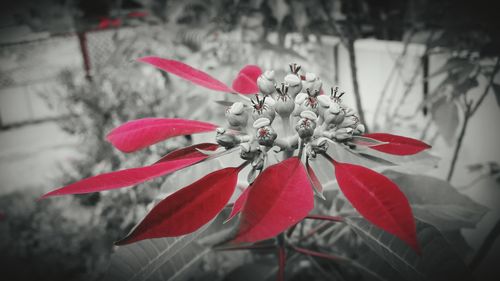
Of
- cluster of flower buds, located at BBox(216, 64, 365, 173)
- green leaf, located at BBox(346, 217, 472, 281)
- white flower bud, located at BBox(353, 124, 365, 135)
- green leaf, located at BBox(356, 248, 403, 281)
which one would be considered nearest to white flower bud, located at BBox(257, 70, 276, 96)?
cluster of flower buds, located at BBox(216, 64, 365, 173)

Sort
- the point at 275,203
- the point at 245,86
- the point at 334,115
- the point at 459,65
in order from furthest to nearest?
the point at 459,65
the point at 245,86
the point at 334,115
the point at 275,203

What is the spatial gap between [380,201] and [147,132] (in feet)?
0.85

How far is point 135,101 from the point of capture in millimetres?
1771

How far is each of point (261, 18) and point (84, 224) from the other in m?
1.41

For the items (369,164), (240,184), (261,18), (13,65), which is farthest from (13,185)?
(369,164)

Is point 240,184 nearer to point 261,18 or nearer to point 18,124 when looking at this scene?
point 261,18

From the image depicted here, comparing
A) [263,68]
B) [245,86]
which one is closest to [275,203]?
[245,86]

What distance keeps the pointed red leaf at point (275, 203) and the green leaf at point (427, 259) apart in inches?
5.6

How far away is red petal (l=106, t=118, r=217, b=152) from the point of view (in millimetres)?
405

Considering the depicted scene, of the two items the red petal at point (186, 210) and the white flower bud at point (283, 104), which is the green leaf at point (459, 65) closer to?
the white flower bud at point (283, 104)

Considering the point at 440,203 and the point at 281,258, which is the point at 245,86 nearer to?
the point at 281,258

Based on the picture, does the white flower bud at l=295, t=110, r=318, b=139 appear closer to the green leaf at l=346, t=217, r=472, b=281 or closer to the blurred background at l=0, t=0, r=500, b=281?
the green leaf at l=346, t=217, r=472, b=281

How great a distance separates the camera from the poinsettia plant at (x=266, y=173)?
0.28 meters

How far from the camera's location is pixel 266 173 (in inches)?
12.3
